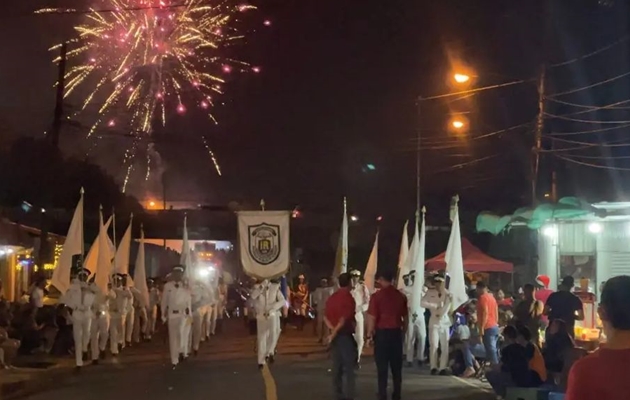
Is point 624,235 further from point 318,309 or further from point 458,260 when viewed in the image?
point 318,309

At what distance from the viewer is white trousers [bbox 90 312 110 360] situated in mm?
18000

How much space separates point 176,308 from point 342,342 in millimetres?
6947

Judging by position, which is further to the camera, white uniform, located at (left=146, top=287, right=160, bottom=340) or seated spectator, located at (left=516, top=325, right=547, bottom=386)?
white uniform, located at (left=146, top=287, right=160, bottom=340)

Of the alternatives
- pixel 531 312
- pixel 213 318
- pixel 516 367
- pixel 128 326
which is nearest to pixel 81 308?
pixel 128 326

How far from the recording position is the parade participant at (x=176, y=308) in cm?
1764

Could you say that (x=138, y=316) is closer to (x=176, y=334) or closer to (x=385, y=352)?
(x=176, y=334)

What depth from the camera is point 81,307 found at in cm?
1716

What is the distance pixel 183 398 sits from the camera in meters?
12.8

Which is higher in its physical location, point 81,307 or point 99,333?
point 81,307

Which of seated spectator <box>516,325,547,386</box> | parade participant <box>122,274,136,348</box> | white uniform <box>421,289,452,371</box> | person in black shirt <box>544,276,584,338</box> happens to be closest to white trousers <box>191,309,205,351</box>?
parade participant <box>122,274,136,348</box>

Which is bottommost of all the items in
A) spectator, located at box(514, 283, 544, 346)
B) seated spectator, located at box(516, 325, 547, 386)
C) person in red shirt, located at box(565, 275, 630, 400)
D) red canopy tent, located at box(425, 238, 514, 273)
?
seated spectator, located at box(516, 325, 547, 386)

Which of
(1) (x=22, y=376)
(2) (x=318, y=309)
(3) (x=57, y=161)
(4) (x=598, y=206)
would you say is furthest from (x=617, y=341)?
(3) (x=57, y=161)

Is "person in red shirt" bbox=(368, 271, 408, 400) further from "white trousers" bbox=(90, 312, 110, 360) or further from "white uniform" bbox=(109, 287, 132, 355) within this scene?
"white uniform" bbox=(109, 287, 132, 355)

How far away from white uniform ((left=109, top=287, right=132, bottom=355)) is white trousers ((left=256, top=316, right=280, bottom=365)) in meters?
4.06
